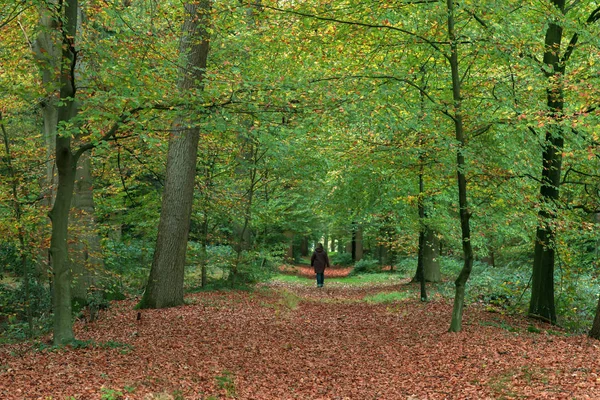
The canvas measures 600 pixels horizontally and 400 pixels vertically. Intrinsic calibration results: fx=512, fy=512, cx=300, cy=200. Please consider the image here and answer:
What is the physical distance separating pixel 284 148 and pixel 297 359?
4.57 meters

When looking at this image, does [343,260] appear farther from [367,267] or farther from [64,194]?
[64,194]

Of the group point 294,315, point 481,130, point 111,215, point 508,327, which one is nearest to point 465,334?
point 508,327

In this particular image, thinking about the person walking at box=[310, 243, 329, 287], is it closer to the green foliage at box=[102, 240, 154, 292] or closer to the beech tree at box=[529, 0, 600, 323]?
the green foliage at box=[102, 240, 154, 292]

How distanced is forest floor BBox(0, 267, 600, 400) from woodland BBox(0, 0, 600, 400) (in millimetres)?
52

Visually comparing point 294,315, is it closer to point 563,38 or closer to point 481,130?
point 481,130

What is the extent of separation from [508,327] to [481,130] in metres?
4.07

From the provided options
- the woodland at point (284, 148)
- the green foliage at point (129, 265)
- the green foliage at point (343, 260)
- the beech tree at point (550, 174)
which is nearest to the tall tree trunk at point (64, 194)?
the woodland at point (284, 148)

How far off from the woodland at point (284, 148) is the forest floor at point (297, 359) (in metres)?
0.05

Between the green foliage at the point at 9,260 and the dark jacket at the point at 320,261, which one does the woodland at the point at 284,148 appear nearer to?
the green foliage at the point at 9,260

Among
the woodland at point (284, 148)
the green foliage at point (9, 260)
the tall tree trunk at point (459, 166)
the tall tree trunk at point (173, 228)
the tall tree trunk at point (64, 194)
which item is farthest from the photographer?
the green foliage at point (9, 260)

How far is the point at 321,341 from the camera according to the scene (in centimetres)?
1002

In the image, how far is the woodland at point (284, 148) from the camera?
704 cm

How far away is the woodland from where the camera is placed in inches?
277

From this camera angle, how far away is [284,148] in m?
11.1
